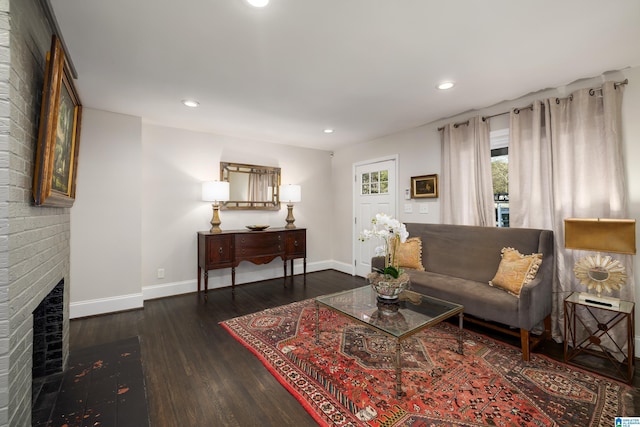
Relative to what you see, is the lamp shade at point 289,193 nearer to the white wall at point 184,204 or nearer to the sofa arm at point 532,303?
the white wall at point 184,204

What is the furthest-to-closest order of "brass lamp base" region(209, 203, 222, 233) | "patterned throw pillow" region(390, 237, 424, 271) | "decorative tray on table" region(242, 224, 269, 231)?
"decorative tray on table" region(242, 224, 269, 231), "brass lamp base" region(209, 203, 222, 233), "patterned throw pillow" region(390, 237, 424, 271)

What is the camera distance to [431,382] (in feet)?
6.14

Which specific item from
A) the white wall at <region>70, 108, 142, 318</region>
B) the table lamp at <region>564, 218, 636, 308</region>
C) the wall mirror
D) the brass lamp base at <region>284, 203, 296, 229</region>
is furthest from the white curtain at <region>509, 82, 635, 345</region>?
the white wall at <region>70, 108, 142, 318</region>

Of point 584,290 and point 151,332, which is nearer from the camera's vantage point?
point 584,290

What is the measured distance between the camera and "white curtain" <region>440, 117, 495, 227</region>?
3.07 meters

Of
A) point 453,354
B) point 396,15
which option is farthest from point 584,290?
point 396,15

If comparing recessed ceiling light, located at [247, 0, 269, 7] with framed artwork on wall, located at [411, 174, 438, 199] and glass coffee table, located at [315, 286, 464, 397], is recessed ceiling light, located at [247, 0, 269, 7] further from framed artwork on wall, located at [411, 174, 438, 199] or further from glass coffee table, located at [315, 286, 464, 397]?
framed artwork on wall, located at [411, 174, 438, 199]

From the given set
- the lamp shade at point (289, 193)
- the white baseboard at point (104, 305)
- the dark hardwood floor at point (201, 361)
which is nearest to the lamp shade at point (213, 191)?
the lamp shade at point (289, 193)

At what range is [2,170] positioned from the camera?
3.43ft

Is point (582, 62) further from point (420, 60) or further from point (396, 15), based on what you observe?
point (396, 15)

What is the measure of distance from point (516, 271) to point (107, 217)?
4223 millimetres

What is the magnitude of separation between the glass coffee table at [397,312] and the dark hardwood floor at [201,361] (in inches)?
26.5

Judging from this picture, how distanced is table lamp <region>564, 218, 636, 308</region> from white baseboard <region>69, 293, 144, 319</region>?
438 cm

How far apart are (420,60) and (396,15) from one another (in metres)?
0.58
